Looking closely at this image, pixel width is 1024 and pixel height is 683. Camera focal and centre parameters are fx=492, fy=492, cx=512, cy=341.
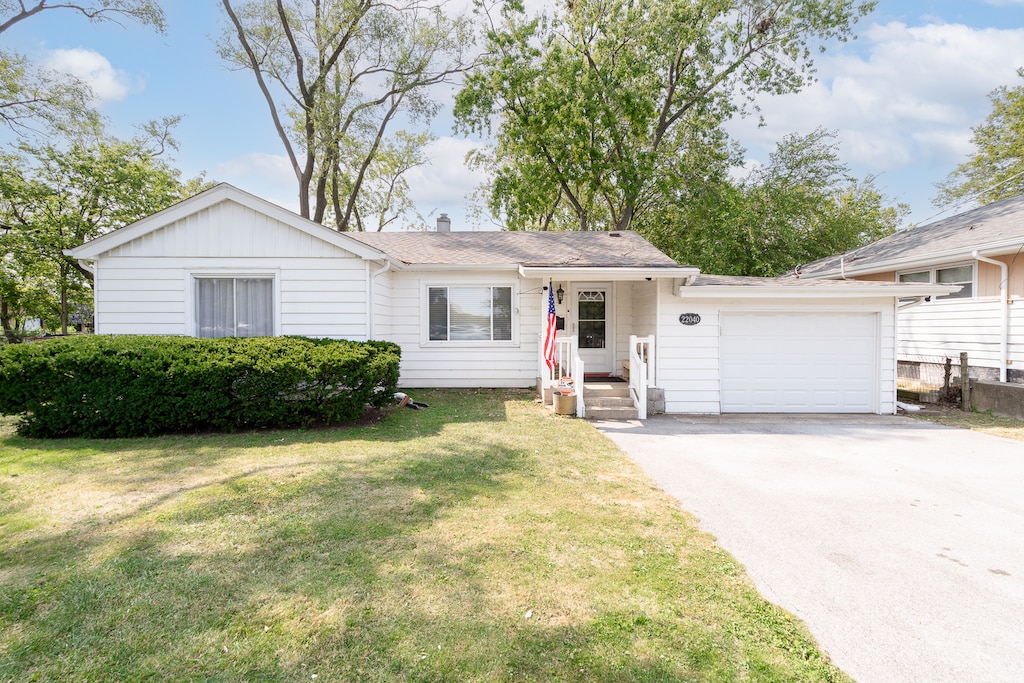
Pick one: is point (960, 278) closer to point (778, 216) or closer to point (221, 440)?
point (778, 216)

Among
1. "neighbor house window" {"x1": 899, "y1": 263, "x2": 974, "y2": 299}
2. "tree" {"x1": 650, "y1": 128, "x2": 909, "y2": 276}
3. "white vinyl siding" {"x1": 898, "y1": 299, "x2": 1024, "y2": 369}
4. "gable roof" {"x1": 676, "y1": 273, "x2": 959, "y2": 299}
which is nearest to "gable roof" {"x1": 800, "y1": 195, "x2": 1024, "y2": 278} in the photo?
"neighbor house window" {"x1": 899, "y1": 263, "x2": 974, "y2": 299}

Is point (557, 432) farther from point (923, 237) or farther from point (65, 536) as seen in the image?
point (923, 237)

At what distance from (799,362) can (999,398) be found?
365 cm

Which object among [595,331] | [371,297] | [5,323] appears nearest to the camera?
[371,297]

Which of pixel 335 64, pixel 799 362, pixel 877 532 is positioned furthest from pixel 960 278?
pixel 335 64

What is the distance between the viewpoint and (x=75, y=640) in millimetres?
2361

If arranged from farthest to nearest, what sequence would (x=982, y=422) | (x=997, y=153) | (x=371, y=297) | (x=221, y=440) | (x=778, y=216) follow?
(x=997, y=153)
(x=778, y=216)
(x=371, y=297)
(x=982, y=422)
(x=221, y=440)

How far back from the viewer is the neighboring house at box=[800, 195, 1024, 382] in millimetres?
9531

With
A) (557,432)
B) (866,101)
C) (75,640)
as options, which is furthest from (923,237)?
(75,640)

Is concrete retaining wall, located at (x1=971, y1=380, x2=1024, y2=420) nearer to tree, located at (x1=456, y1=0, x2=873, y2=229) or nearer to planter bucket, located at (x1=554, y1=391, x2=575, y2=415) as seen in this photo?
planter bucket, located at (x1=554, y1=391, x2=575, y2=415)

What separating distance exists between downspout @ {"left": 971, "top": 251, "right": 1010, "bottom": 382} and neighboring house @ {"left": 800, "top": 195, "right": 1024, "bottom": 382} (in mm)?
14

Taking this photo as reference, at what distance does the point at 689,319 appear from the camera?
9047 millimetres

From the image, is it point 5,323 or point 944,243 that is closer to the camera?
point 944,243

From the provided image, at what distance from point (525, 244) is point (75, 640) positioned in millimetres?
10680
